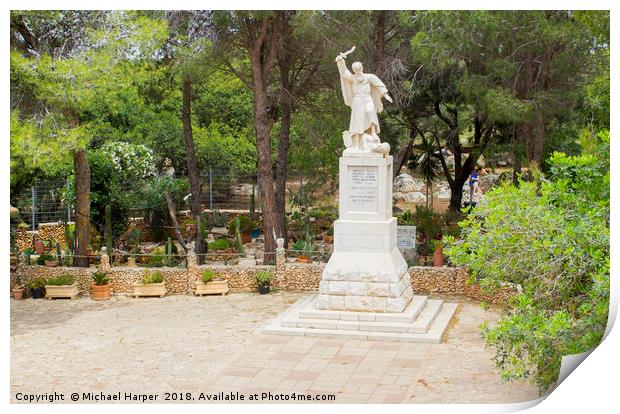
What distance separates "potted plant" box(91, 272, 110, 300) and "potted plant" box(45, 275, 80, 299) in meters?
0.51

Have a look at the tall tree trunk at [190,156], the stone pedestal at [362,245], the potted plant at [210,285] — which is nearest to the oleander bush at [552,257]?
the stone pedestal at [362,245]

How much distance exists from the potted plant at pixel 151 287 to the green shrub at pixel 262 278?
6.65 feet

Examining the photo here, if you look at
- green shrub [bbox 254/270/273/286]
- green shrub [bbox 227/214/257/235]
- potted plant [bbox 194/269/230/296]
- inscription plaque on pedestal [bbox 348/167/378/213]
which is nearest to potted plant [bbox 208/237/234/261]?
green shrub [bbox 227/214/257/235]

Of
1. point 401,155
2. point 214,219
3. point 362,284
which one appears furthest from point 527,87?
point 214,219

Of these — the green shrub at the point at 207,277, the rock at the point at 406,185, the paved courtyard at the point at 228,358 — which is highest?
the rock at the point at 406,185

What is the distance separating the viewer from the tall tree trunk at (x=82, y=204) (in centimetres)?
2095

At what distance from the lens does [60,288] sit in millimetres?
19594

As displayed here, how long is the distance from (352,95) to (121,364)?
654 cm

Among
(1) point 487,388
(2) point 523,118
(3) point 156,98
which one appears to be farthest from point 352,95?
(3) point 156,98

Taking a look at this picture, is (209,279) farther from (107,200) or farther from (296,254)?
(107,200)

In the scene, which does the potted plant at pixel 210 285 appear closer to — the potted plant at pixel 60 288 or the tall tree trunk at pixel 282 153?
the potted plant at pixel 60 288

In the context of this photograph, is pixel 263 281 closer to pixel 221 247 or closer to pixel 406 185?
pixel 221 247

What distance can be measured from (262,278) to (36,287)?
16.1 ft

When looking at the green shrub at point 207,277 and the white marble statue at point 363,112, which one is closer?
the white marble statue at point 363,112
